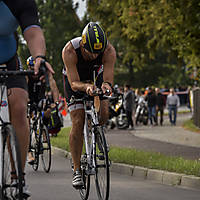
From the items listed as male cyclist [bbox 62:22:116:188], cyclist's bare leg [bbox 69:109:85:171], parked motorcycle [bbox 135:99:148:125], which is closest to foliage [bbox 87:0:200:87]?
parked motorcycle [bbox 135:99:148:125]

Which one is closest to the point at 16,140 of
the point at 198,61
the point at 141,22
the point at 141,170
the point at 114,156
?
the point at 141,170

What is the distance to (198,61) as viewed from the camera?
1941 centimetres

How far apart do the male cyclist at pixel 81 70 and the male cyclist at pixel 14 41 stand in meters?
1.74

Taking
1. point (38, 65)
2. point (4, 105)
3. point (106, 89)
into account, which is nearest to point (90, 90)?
point (106, 89)

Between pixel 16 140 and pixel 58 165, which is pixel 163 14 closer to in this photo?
pixel 58 165

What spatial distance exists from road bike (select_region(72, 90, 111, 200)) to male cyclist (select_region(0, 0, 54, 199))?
1.50 meters

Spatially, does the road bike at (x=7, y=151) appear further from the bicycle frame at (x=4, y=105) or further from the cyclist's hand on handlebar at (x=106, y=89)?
the cyclist's hand on handlebar at (x=106, y=89)

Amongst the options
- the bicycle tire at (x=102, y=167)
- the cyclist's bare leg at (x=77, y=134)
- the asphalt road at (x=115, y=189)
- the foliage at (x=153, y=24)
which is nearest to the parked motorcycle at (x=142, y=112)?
the foliage at (x=153, y=24)

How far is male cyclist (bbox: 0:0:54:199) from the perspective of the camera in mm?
4090

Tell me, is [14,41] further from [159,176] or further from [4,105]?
[159,176]

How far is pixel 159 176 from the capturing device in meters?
8.59

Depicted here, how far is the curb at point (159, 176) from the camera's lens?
791cm

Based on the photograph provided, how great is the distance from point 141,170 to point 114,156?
1472 millimetres

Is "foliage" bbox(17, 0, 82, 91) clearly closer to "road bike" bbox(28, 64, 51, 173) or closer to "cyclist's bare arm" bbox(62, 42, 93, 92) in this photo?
"road bike" bbox(28, 64, 51, 173)
